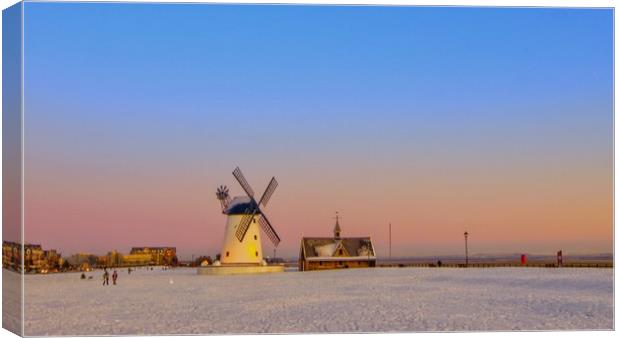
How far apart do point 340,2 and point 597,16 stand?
5.45 metres

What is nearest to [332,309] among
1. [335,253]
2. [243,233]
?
[243,233]

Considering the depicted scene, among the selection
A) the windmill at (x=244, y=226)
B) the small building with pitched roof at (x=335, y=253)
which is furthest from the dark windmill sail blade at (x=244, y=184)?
the small building with pitched roof at (x=335, y=253)

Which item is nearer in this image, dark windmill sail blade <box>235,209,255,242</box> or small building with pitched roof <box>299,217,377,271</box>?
dark windmill sail blade <box>235,209,255,242</box>

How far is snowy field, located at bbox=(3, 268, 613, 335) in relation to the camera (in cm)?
1552

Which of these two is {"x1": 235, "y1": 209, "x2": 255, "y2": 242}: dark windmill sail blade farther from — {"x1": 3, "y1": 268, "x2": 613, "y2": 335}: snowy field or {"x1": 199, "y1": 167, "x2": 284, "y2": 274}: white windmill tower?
{"x1": 3, "y1": 268, "x2": 613, "y2": 335}: snowy field

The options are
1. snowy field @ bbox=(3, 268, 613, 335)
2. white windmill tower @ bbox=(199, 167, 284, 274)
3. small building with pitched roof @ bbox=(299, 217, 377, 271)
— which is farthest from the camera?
small building with pitched roof @ bbox=(299, 217, 377, 271)

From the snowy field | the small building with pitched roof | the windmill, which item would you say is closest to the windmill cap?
the windmill

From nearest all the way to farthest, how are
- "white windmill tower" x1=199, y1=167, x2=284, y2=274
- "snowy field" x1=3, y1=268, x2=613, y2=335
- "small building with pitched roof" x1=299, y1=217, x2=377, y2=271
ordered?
"snowy field" x1=3, y1=268, x2=613, y2=335, "white windmill tower" x1=199, y1=167, x2=284, y2=274, "small building with pitched roof" x1=299, y1=217, x2=377, y2=271

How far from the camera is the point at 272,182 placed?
43.4 metres

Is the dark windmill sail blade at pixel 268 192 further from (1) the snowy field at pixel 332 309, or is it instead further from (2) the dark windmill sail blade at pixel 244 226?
(1) the snowy field at pixel 332 309

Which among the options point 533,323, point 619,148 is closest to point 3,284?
point 533,323

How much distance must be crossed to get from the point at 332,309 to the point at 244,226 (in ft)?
78.4

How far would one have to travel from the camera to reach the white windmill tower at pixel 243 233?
41.7 m

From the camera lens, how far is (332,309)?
1850 centimetres
